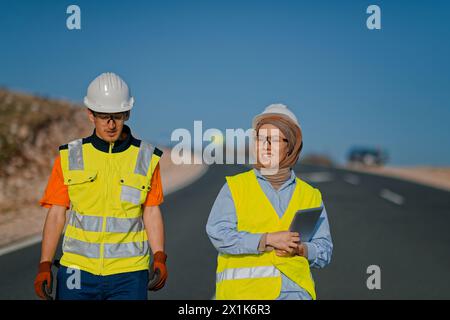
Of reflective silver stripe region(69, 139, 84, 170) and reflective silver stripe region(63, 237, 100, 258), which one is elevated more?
reflective silver stripe region(69, 139, 84, 170)

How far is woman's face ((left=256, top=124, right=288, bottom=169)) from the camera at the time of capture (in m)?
3.47

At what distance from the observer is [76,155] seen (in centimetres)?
395

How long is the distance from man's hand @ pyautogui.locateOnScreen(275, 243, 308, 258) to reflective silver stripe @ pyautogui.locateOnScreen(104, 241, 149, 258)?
102 centimetres

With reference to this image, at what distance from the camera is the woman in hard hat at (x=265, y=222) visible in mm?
3441

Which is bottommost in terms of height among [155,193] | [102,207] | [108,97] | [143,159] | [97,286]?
[97,286]

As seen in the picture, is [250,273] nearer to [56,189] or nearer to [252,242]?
[252,242]

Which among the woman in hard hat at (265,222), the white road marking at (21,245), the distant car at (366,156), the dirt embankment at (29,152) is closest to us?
the woman in hard hat at (265,222)

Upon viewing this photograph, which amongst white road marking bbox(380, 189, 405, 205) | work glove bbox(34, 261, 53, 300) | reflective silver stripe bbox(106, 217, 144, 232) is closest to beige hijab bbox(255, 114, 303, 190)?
reflective silver stripe bbox(106, 217, 144, 232)

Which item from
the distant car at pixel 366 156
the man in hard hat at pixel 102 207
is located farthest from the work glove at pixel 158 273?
the distant car at pixel 366 156

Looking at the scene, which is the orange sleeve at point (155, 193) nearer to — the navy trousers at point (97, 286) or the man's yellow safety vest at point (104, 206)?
the man's yellow safety vest at point (104, 206)

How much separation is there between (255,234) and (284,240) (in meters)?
0.18

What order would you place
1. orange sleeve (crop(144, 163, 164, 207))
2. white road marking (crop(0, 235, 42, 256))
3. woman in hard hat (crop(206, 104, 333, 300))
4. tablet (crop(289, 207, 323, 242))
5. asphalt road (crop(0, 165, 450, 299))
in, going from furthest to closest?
white road marking (crop(0, 235, 42, 256)), asphalt road (crop(0, 165, 450, 299)), orange sleeve (crop(144, 163, 164, 207)), woman in hard hat (crop(206, 104, 333, 300)), tablet (crop(289, 207, 323, 242))

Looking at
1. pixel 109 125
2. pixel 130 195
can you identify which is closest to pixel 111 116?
pixel 109 125

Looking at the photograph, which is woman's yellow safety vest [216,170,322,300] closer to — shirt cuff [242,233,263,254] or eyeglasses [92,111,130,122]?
shirt cuff [242,233,263,254]
